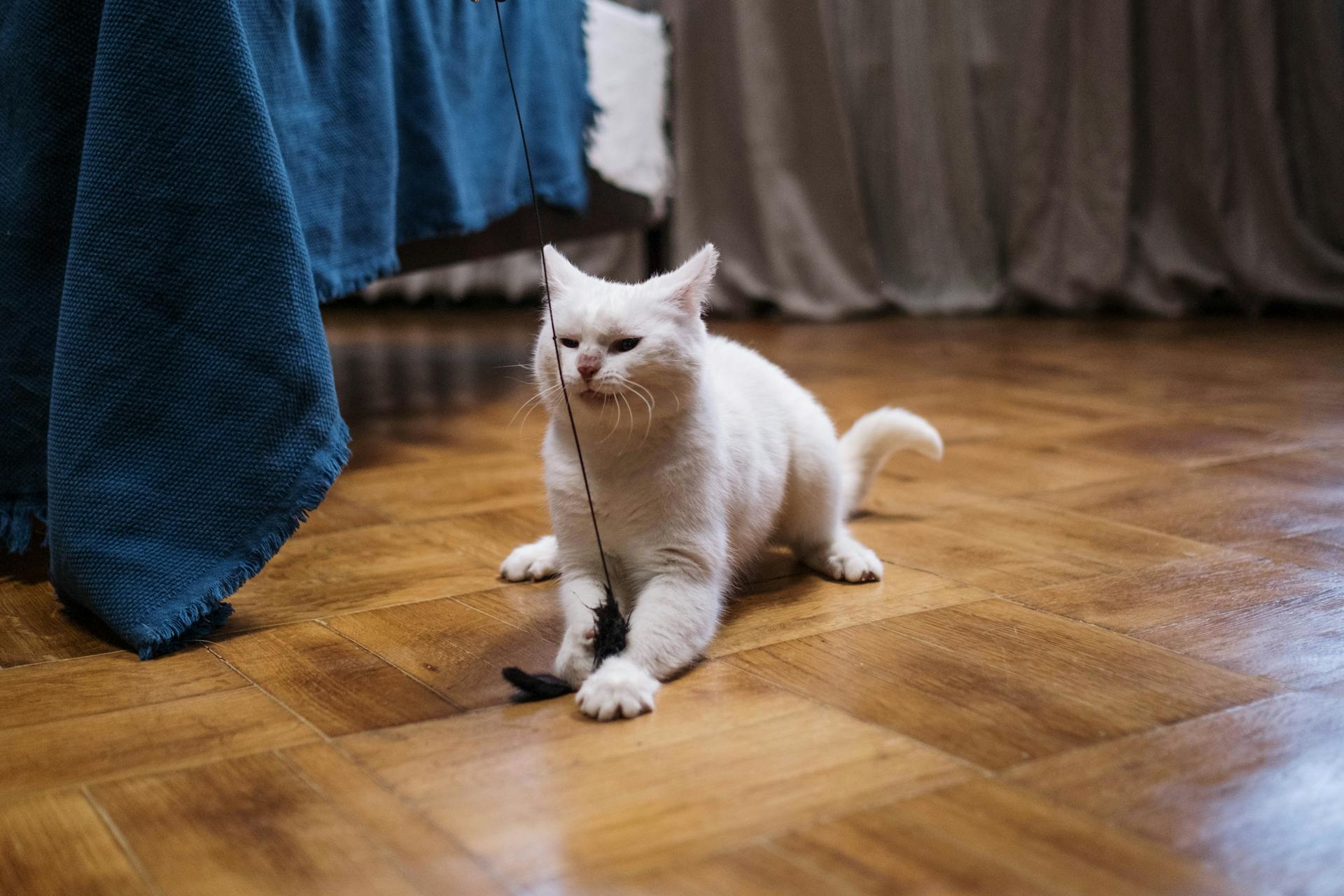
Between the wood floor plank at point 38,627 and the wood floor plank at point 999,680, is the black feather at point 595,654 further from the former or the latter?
the wood floor plank at point 38,627

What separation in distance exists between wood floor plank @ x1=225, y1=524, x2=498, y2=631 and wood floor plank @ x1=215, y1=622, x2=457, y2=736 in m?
0.04

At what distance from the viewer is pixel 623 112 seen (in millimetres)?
2211

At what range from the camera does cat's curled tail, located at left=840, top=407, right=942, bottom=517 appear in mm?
1227

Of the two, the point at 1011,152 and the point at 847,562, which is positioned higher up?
the point at 1011,152

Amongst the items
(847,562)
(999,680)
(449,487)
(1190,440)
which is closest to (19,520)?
(449,487)

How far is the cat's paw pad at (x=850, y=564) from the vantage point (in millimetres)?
1069

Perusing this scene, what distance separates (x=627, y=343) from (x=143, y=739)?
42 centimetres

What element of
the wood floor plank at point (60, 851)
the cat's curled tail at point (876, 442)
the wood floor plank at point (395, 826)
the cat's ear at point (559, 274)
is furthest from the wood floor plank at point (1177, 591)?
the wood floor plank at point (60, 851)

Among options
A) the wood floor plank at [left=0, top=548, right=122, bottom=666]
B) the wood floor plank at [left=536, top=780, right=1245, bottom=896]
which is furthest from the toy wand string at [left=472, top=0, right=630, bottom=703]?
the wood floor plank at [left=0, top=548, right=122, bottom=666]

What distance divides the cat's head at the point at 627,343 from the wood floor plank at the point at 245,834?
33 centimetres

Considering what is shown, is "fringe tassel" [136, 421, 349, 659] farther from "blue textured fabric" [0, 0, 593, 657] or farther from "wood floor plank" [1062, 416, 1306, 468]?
"wood floor plank" [1062, 416, 1306, 468]

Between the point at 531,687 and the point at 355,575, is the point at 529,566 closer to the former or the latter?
the point at 355,575

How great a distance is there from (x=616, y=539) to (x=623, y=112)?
1.46 meters

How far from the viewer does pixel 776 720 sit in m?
0.77
